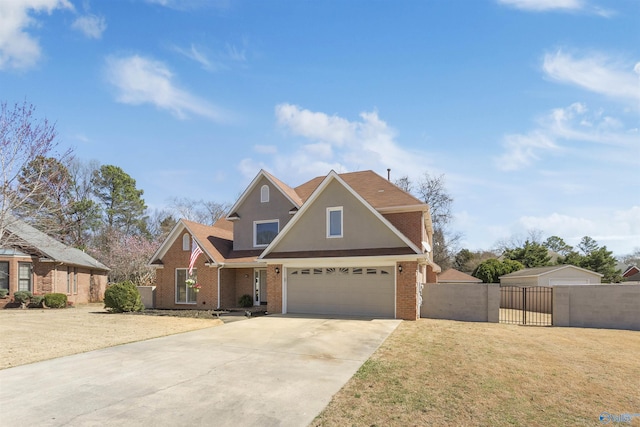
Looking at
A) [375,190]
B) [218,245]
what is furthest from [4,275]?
[375,190]

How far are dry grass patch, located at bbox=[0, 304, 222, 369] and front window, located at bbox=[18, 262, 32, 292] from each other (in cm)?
791

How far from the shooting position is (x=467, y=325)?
15.4 meters

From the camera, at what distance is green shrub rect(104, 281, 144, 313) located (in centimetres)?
1959

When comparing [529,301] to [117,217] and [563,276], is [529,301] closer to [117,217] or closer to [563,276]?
[563,276]

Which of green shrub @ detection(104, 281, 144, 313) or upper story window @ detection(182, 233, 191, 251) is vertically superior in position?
upper story window @ detection(182, 233, 191, 251)

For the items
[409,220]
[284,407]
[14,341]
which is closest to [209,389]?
[284,407]

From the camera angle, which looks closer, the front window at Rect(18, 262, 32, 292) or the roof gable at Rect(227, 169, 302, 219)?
the roof gable at Rect(227, 169, 302, 219)

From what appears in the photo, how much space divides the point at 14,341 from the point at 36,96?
28.6 feet

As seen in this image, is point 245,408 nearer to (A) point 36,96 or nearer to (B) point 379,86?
(B) point 379,86

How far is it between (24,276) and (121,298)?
859 cm

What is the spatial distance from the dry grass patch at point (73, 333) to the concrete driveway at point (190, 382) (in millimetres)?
885

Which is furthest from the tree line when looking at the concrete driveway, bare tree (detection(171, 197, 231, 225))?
the concrete driveway

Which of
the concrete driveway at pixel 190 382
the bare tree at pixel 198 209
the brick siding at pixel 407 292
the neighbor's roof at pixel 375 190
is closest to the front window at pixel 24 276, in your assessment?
the neighbor's roof at pixel 375 190

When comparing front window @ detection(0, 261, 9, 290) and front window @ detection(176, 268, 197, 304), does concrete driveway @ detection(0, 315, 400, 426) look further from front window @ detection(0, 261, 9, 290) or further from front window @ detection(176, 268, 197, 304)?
front window @ detection(0, 261, 9, 290)
